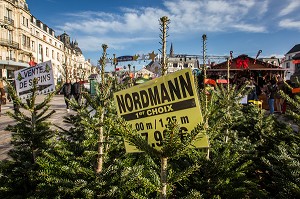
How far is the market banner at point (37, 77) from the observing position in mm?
3803

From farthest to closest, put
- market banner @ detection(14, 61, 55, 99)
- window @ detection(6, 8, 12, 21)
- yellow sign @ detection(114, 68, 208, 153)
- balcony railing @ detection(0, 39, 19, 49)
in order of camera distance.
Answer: window @ detection(6, 8, 12, 21) < balcony railing @ detection(0, 39, 19, 49) < market banner @ detection(14, 61, 55, 99) < yellow sign @ detection(114, 68, 208, 153)

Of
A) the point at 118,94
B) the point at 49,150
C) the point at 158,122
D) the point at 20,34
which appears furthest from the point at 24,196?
the point at 20,34

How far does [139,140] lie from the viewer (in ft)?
4.65

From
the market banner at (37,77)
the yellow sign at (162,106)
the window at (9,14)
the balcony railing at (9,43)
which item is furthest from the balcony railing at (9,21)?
the yellow sign at (162,106)

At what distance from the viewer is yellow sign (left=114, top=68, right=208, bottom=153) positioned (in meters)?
1.48

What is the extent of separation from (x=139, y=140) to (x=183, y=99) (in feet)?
1.31

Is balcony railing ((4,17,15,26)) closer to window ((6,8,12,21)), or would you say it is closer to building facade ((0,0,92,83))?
building facade ((0,0,92,83))

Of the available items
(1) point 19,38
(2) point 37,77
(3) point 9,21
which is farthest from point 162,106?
(1) point 19,38

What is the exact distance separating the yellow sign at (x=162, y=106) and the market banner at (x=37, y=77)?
8.32 feet

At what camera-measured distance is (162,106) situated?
1608 mm

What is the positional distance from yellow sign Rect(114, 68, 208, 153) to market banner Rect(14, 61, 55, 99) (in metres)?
2.53

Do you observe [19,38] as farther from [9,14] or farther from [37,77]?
[37,77]

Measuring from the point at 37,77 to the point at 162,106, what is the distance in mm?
3092

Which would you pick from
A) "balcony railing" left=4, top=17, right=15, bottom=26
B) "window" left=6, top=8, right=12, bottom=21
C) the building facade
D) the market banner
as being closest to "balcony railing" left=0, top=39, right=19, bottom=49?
the building facade
